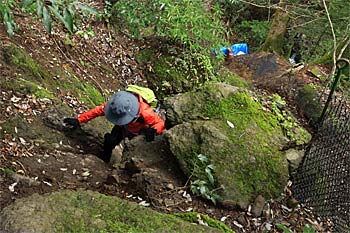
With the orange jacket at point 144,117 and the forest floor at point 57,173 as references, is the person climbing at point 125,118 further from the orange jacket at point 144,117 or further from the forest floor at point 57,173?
the forest floor at point 57,173

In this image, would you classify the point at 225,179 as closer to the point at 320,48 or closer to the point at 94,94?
the point at 94,94

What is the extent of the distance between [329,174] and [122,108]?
87.8 inches

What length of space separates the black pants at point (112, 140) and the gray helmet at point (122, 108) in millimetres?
344

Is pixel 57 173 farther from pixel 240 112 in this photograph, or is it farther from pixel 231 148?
pixel 240 112

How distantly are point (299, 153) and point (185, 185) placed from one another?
1.30 metres

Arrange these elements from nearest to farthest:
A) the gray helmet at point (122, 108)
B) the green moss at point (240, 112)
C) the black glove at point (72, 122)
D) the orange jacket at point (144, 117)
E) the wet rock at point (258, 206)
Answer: the wet rock at point (258, 206), the green moss at point (240, 112), the gray helmet at point (122, 108), the orange jacket at point (144, 117), the black glove at point (72, 122)

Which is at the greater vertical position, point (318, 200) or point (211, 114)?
point (211, 114)

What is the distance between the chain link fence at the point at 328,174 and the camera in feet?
13.5

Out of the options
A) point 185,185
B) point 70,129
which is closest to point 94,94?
point 70,129

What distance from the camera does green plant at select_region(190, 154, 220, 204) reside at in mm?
3861

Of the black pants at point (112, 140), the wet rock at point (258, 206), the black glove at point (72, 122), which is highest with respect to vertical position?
the black glove at point (72, 122)

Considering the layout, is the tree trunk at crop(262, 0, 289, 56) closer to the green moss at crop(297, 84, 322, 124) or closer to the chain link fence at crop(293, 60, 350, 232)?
the green moss at crop(297, 84, 322, 124)

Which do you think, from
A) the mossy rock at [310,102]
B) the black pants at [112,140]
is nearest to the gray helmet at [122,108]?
the black pants at [112,140]

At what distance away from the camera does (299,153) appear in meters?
4.47
